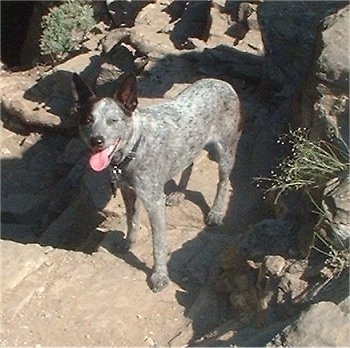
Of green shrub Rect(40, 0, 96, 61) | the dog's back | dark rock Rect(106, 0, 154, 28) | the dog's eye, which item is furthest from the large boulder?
green shrub Rect(40, 0, 96, 61)

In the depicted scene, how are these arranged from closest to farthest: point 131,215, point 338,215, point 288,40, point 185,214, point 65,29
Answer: point 338,215 → point 131,215 → point 185,214 → point 288,40 → point 65,29

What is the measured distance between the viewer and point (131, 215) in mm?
7691

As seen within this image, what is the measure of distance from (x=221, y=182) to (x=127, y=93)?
1821 mm

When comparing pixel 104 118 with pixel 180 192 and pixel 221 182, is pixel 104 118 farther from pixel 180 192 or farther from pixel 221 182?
pixel 180 192

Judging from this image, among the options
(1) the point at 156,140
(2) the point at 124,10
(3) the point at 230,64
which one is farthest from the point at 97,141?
(2) the point at 124,10

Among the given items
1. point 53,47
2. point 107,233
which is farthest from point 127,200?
point 53,47

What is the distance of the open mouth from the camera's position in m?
6.55

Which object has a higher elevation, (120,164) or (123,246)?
(120,164)

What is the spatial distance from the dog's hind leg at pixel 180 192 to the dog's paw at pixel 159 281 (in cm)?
125

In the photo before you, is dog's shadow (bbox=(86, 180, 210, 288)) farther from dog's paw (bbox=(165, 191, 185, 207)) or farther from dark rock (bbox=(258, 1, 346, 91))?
dark rock (bbox=(258, 1, 346, 91))

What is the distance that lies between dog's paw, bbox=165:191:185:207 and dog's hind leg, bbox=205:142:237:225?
1.08 ft

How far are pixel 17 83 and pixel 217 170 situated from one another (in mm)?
4535

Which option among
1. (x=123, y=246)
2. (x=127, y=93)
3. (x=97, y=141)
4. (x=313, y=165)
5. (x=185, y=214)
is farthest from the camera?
(x=185, y=214)

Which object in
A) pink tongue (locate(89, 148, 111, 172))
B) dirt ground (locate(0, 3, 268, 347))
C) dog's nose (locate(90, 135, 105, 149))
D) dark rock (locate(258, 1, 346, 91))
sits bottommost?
dirt ground (locate(0, 3, 268, 347))
